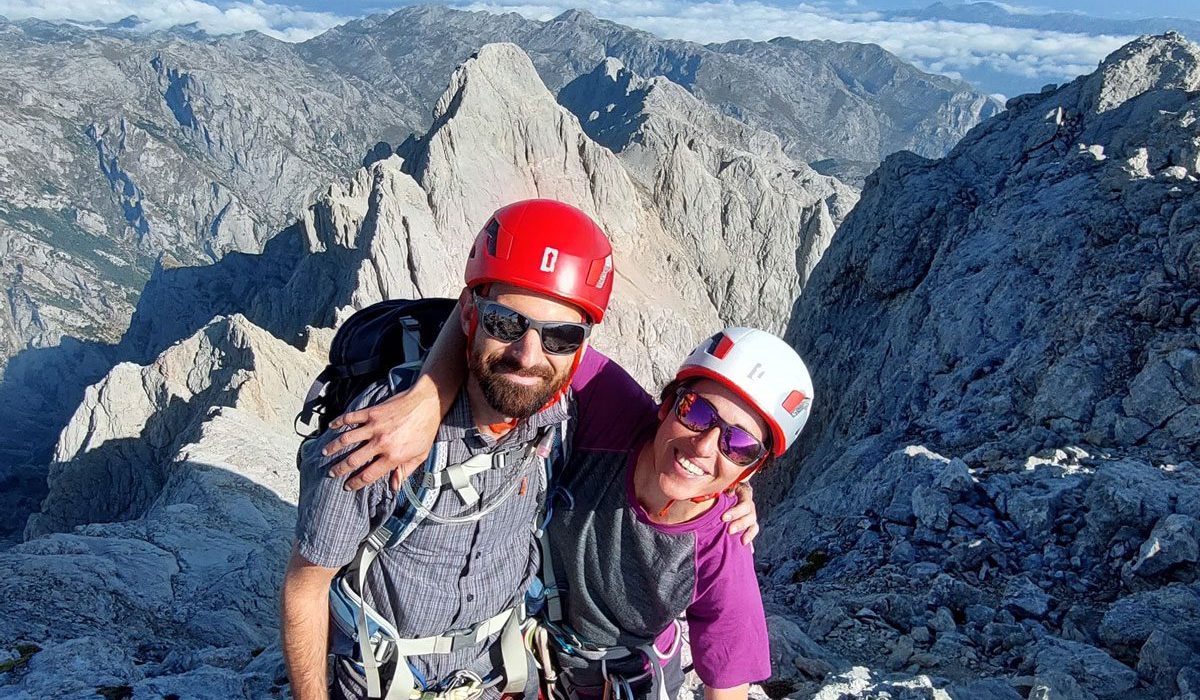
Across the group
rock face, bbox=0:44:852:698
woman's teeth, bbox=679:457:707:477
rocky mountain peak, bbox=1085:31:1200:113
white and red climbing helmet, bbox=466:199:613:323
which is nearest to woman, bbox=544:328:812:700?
woman's teeth, bbox=679:457:707:477

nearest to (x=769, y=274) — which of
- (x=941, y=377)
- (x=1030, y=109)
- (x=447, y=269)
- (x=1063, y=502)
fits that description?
(x=447, y=269)

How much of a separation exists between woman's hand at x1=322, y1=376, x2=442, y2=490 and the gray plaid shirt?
16 cm

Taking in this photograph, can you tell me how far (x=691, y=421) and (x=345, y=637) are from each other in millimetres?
3185

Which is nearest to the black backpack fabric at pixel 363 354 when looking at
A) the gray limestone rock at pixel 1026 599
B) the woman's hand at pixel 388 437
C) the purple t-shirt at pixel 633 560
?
the woman's hand at pixel 388 437

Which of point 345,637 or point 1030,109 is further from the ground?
point 1030,109

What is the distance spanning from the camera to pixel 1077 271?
1822 centimetres

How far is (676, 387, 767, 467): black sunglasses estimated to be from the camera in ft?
16.6

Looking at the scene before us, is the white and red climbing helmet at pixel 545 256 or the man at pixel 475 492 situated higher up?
the white and red climbing helmet at pixel 545 256

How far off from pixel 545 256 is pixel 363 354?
4.95ft

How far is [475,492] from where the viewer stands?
16.4 ft

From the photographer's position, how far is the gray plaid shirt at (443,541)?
459 cm

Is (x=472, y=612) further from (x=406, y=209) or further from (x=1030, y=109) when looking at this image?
(x=406, y=209)

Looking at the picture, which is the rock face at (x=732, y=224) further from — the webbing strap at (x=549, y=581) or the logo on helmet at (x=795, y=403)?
the logo on helmet at (x=795, y=403)

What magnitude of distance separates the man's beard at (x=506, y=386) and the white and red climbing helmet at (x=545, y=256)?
0.57m
